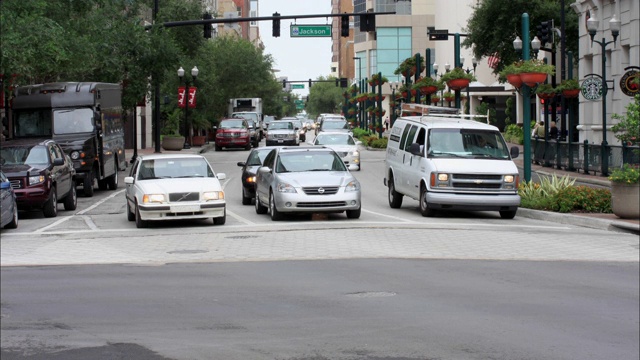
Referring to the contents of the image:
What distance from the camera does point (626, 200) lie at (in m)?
19.9

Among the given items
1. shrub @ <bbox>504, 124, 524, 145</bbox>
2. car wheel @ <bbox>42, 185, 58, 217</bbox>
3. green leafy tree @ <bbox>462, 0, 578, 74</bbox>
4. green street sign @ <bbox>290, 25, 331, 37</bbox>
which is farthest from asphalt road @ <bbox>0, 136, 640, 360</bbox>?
shrub @ <bbox>504, 124, 524, 145</bbox>

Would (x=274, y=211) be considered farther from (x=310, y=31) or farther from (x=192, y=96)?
(x=192, y=96)

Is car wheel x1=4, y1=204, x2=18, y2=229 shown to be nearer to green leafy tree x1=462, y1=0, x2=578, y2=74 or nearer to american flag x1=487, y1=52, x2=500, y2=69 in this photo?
green leafy tree x1=462, y1=0, x2=578, y2=74

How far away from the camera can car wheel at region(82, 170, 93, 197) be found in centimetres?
3042

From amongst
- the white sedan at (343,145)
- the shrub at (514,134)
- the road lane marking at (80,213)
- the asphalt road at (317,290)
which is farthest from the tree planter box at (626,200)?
the shrub at (514,134)

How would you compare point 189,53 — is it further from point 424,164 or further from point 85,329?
point 85,329

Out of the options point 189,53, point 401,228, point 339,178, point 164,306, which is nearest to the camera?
point 164,306

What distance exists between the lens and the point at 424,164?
2217cm

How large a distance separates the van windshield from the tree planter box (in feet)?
9.69

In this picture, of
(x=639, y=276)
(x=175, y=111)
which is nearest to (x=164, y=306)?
(x=639, y=276)

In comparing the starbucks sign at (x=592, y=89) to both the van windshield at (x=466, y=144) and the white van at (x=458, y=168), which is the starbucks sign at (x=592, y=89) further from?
the van windshield at (x=466, y=144)

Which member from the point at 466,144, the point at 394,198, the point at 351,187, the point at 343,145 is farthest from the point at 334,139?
the point at 351,187

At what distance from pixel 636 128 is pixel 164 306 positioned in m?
13.5

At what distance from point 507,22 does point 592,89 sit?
21.5 meters
